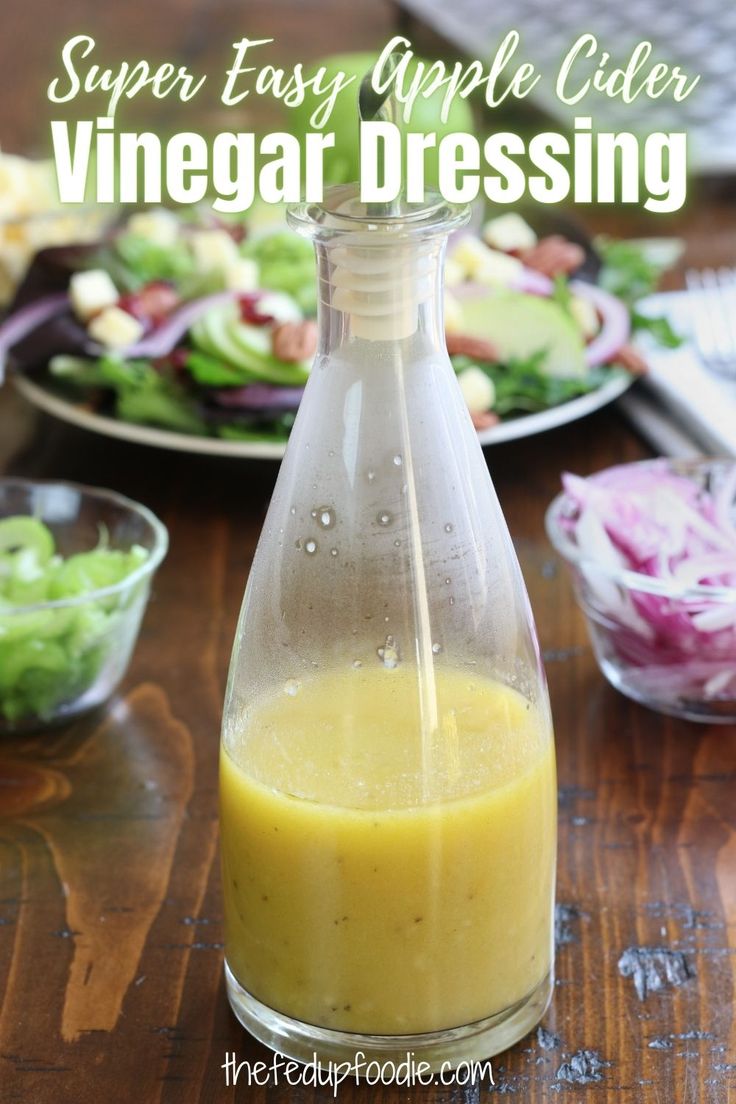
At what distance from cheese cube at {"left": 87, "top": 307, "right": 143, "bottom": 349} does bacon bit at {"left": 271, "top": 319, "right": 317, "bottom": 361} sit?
0.45ft

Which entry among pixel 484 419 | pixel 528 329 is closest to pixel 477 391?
pixel 484 419

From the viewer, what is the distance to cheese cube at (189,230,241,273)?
1406 millimetres

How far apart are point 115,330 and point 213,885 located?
26.2 inches

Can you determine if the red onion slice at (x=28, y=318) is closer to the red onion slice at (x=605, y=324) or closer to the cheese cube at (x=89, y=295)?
the cheese cube at (x=89, y=295)

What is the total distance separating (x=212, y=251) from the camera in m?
1.42

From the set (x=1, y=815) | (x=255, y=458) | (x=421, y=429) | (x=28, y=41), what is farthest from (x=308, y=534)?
(x=28, y=41)

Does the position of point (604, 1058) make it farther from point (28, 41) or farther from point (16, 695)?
point (28, 41)

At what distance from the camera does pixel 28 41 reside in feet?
10.3

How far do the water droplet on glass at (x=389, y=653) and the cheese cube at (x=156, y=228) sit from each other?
1.01 metres

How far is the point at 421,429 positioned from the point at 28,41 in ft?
9.52

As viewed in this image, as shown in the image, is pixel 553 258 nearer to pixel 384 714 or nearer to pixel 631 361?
pixel 631 361

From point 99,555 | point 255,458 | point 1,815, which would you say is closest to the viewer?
point 1,815

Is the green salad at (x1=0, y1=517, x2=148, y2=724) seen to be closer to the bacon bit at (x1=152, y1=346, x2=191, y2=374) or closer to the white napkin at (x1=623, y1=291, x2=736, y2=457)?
the bacon bit at (x1=152, y1=346, x2=191, y2=374)

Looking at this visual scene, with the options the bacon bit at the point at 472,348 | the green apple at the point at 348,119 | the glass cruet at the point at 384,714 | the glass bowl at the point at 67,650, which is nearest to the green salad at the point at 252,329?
the bacon bit at the point at 472,348
